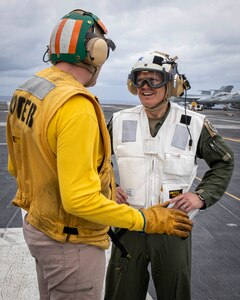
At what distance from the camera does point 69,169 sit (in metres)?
1.52

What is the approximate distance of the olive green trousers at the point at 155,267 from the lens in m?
2.50

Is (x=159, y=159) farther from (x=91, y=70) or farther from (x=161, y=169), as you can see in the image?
(x=91, y=70)

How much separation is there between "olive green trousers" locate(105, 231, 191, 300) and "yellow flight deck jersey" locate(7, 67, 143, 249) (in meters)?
0.68

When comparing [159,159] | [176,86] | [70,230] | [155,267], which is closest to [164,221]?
[70,230]

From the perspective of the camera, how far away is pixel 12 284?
10.7 feet

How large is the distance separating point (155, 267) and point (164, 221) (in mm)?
795

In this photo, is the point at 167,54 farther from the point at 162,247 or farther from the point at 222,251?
the point at 222,251

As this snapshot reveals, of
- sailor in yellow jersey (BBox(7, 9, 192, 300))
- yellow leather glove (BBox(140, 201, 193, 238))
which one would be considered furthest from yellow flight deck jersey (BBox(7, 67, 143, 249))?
yellow leather glove (BBox(140, 201, 193, 238))

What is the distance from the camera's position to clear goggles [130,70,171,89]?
100 inches

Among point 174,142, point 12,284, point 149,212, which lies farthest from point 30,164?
point 12,284

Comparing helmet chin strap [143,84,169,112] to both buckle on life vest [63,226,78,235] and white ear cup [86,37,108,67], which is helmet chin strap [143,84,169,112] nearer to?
white ear cup [86,37,108,67]

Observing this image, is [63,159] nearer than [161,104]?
Yes

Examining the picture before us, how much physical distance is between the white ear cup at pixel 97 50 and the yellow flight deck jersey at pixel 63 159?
0.16 meters

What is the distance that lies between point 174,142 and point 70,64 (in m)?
1.07
